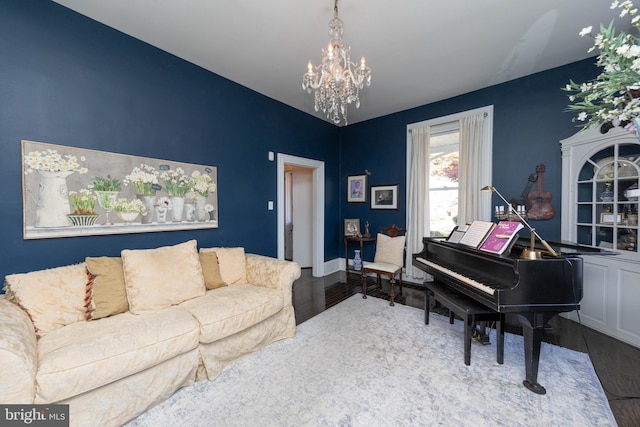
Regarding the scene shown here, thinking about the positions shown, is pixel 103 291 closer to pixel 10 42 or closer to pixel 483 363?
pixel 10 42

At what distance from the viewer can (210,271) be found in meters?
2.45

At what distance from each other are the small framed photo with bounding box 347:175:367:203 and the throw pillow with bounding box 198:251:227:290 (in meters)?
2.99

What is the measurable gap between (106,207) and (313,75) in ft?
7.16

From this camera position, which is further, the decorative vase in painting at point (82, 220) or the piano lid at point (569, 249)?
the decorative vase in painting at point (82, 220)

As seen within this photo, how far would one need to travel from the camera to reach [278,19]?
2.16m

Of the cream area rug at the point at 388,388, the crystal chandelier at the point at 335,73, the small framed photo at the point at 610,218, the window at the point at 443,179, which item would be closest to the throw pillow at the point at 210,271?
the cream area rug at the point at 388,388

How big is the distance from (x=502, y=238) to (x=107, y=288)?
3.19m

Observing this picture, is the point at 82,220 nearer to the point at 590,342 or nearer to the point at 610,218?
the point at 590,342

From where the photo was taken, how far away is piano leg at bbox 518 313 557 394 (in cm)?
170

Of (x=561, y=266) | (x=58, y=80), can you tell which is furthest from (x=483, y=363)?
(x=58, y=80)

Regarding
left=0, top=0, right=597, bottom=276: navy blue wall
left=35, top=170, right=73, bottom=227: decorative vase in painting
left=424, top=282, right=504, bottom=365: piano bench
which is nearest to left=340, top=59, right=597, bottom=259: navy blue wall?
left=0, top=0, right=597, bottom=276: navy blue wall

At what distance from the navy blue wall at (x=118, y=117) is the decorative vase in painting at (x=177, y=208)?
0.18 metres

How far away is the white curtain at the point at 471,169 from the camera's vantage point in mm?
3436
